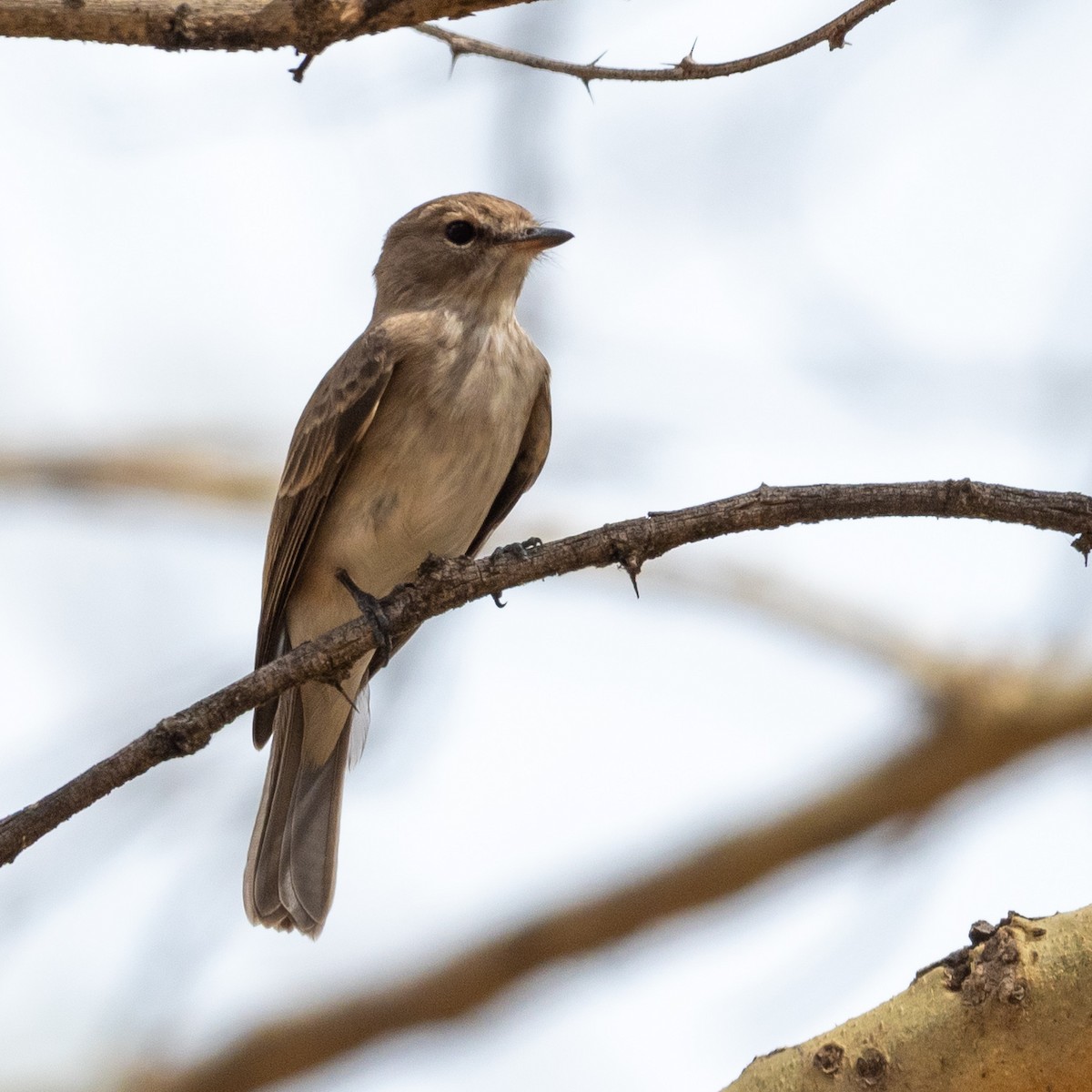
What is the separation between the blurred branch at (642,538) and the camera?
3275 mm

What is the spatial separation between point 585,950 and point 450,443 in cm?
207

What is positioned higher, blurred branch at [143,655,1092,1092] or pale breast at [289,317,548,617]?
pale breast at [289,317,548,617]

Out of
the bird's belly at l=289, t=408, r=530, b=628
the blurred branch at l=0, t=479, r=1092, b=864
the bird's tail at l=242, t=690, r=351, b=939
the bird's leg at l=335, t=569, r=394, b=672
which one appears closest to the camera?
the blurred branch at l=0, t=479, r=1092, b=864

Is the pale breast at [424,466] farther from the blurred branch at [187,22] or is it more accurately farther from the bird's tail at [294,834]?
the blurred branch at [187,22]

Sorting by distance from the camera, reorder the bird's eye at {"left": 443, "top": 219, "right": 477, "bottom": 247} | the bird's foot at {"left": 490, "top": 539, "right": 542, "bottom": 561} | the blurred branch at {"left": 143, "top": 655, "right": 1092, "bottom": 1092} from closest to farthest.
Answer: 1. the bird's foot at {"left": 490, "top": 539, "right": 542, "bottom": 561}
2. the blurred branch at {"left": 143, "top": 655, "right": 1092, "bottom": 1092}
3. the bird's eye at {"left": 443, "top": 219, "right": 477, "bottom": 247}

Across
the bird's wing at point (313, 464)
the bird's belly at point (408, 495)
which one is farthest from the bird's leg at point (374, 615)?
the bird's wing at point (313, 464)

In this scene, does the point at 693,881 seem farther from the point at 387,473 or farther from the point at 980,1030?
the point at 980,1030

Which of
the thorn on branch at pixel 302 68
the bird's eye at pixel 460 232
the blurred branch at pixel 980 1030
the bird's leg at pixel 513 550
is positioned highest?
the bird's eye at pixel 460 232

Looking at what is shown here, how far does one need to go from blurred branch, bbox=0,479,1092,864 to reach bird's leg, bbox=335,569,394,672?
21.6 inches

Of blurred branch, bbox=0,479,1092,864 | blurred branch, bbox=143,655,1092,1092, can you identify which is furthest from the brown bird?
blurred branch, bbox=0,479,1092,864

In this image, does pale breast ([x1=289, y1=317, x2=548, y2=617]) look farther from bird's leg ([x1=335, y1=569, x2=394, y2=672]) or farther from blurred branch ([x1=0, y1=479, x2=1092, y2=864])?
blurred branch ([x1=0, y1=479, x2=1092, y2=864])

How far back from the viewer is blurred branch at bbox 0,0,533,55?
3.38 metres

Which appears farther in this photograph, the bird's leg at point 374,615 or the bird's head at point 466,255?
the bird's head at point 466,255

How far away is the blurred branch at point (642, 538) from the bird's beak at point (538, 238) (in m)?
2.94
